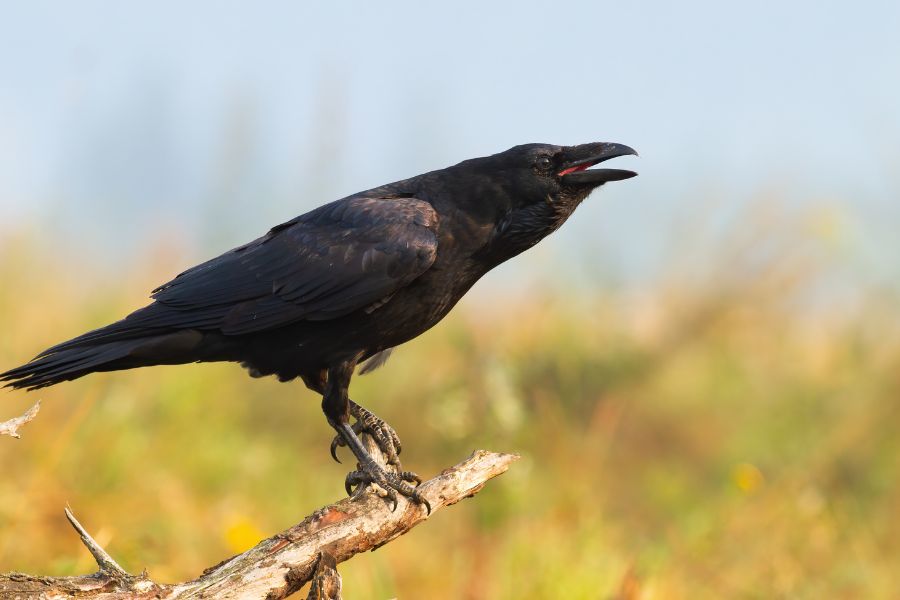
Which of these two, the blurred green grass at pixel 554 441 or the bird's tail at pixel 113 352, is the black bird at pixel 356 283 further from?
the blurred green grass at pixel 554 441

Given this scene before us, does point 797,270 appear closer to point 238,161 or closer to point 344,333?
point 238,161

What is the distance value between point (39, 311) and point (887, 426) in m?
6.14

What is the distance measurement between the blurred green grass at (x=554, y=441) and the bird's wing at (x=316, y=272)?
3.05 feet

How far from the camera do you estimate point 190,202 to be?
8422 mm

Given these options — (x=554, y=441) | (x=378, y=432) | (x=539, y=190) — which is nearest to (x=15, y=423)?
(x=378, y=432)

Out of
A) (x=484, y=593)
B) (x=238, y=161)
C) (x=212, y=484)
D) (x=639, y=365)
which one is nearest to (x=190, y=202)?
(x=238, y=161)

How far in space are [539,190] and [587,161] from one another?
20 centimetres

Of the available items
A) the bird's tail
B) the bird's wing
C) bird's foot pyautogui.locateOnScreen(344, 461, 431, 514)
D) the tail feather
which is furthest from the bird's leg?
the tail feather

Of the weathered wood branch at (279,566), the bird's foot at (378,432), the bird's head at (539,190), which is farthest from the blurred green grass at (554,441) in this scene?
the bird's head at (539,190)

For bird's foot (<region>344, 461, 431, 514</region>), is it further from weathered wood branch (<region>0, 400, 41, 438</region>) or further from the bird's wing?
weathered wood branch (<region>0, 400, 41, 438</region>)

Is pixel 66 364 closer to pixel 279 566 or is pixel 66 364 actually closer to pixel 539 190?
pixel 279 566

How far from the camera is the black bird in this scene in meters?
3.84

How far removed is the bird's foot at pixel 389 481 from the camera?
140 inches

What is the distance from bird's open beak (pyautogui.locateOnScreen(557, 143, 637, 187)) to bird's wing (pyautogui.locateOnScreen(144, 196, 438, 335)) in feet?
1.69
